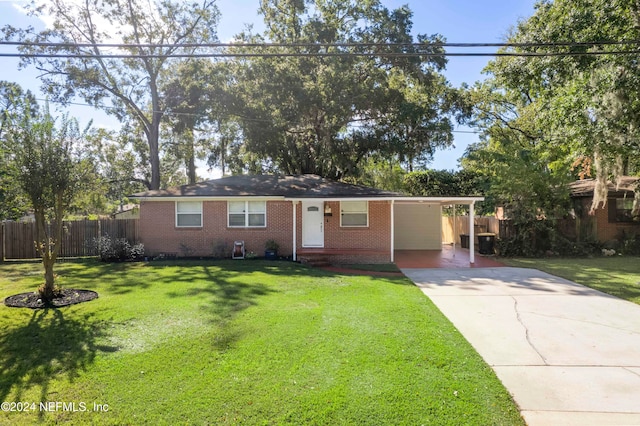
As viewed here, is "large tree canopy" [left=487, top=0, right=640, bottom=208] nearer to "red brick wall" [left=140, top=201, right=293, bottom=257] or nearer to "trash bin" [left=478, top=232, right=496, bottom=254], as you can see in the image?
"trash bin" [left=478, top=232, right=496, bottom=254]

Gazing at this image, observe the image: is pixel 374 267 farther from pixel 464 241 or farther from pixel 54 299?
pixel 54 299

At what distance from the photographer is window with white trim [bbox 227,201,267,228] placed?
15078 millimetres

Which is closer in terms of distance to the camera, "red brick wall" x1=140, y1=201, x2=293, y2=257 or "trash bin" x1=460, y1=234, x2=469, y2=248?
"red brick wall" x1=140, y1=201, x2=293, y2=257

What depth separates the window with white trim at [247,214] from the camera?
49.5ft

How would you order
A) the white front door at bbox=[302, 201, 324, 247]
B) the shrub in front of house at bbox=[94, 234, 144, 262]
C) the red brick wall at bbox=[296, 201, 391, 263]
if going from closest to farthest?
the shrub in front of house at bbox=[94, 234, 144, 262] < the red brick wall at bbox=[296, 201, 391, 263] < the white front door at bbox=[302, 201, 324, 247]

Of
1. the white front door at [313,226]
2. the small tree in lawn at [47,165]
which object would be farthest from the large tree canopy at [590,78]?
the small tree in lawn at [47,165]

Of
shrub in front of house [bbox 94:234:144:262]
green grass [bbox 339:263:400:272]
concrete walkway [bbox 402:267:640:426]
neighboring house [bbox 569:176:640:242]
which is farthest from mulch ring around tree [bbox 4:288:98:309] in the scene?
neighboring house [bbox 569:176:640:242]

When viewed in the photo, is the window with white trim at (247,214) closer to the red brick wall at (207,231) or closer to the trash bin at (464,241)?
the red brick wall at (207,231)

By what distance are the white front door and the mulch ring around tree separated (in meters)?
8.01

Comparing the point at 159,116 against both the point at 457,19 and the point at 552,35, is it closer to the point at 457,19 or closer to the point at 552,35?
the point at 457,19

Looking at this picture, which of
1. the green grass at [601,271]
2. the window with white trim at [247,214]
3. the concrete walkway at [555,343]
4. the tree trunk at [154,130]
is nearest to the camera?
the concrete walkway at [555,343]

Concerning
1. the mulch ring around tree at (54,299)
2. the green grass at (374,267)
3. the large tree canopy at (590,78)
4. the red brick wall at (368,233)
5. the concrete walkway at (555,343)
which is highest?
the large tree canopy at (590,78)

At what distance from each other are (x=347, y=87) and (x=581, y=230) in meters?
12.5

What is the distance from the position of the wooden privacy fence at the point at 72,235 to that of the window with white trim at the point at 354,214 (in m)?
8.91
